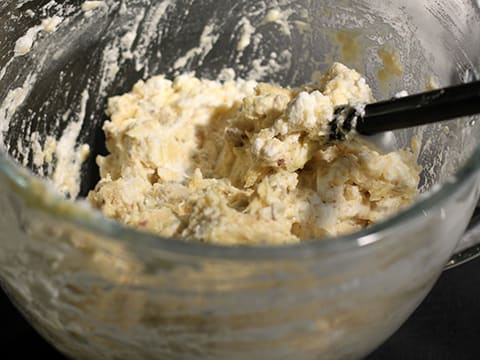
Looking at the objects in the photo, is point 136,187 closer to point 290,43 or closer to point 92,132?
point 92,132

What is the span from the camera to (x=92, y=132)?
4.30 ft

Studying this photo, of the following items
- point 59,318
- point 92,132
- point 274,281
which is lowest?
point 92,132

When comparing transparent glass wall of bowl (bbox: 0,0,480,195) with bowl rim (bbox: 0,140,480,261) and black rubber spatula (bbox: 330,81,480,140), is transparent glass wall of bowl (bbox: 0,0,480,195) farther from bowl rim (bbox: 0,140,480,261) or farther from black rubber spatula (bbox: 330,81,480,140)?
bowl rim (bbox: 0,140,480,261)

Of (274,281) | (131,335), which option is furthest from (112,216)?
(274,281)

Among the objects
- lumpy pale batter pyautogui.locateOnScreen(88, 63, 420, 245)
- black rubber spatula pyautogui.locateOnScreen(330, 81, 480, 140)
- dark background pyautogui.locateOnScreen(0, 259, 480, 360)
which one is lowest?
dark background pyautogui.locateOnScreen(0, 259, 480, 360)

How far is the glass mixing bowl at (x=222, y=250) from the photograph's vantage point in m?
0.68

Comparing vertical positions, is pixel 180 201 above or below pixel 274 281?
below

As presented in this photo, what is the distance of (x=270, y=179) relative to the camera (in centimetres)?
101

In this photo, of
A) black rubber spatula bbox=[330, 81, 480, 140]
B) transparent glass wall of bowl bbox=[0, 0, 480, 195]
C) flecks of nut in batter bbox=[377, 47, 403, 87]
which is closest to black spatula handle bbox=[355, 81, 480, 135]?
black rubber spatula bbox=[330, 81, 480, 140]

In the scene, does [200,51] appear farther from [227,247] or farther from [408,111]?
[227,247]

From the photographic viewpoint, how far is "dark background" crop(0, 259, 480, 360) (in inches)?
41.9

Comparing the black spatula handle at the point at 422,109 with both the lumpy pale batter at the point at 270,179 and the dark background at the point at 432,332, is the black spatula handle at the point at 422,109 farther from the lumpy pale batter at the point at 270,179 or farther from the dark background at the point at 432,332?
the dark background at the point at 432,332

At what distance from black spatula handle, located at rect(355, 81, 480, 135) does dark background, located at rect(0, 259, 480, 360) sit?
342mm

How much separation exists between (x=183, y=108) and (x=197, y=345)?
574 mm
